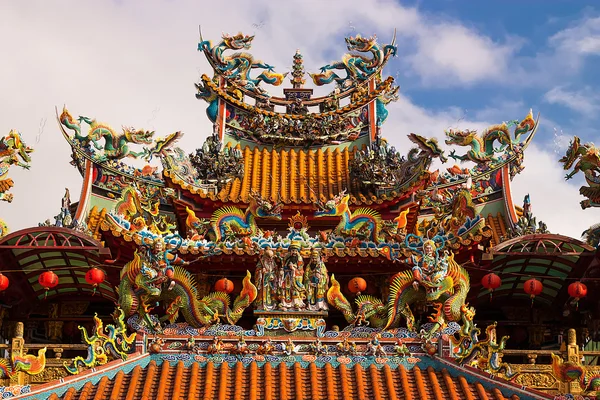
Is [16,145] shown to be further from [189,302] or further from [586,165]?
[586,165]

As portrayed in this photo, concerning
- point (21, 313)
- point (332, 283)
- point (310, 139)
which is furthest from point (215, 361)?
point (310, 139)

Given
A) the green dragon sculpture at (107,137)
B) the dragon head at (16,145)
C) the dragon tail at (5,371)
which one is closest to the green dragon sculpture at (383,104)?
the green dragon sculpture at (107,137)

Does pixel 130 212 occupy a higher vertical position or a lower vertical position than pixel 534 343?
higher

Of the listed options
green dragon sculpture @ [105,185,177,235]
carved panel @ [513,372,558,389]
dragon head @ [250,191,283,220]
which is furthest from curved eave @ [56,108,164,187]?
carved panel @ [513,372,558,389]

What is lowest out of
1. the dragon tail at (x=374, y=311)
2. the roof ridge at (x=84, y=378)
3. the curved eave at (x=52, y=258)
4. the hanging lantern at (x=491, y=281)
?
the roof ridge at (x=84, y=378)

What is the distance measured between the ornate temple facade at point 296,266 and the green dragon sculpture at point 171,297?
0.03 m

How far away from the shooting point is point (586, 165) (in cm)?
2181

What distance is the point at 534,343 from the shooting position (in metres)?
22.6

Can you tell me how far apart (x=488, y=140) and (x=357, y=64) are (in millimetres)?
3870

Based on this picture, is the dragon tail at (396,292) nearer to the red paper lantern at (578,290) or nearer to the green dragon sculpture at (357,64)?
the red paper lantern at (578,290)

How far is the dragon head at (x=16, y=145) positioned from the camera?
2158 centimetres

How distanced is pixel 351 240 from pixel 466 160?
8473 mm

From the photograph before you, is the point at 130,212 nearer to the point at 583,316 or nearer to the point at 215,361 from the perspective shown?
the point at 215,361

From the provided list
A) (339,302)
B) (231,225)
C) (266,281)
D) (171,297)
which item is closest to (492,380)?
(339,302)
